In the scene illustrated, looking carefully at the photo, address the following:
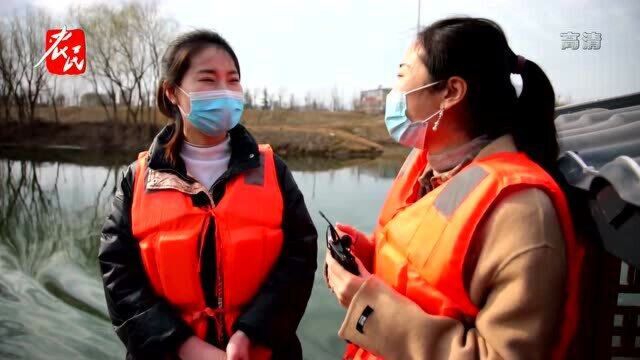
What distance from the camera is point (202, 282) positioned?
1689mm

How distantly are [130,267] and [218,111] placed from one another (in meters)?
0.71

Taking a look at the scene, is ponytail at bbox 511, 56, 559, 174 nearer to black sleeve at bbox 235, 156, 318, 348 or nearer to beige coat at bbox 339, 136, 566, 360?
beige coat at bbox 339, 136, 566, 360

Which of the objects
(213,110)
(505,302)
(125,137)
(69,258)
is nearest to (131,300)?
(213,110)

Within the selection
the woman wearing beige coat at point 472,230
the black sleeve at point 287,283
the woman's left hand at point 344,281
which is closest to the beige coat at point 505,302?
the woman wearing beige coat at point 472,230

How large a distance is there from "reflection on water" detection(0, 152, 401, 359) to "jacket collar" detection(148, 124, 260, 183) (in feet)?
9.36

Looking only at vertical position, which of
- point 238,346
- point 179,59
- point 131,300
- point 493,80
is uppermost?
point 179,59

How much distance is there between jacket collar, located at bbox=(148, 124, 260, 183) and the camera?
1.76 metres

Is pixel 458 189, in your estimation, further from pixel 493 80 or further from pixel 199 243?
pixel 199 243

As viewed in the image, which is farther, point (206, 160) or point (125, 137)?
point (125, 137)

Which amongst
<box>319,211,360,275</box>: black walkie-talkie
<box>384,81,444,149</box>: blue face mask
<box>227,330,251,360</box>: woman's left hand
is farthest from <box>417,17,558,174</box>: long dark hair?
<box>227,330,251,360</box>: woman's left hand

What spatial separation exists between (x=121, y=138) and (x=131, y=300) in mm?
24508

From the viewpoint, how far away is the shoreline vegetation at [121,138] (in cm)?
2262

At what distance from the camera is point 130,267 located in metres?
1.71

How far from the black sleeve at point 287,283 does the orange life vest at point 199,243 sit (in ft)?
0.23
